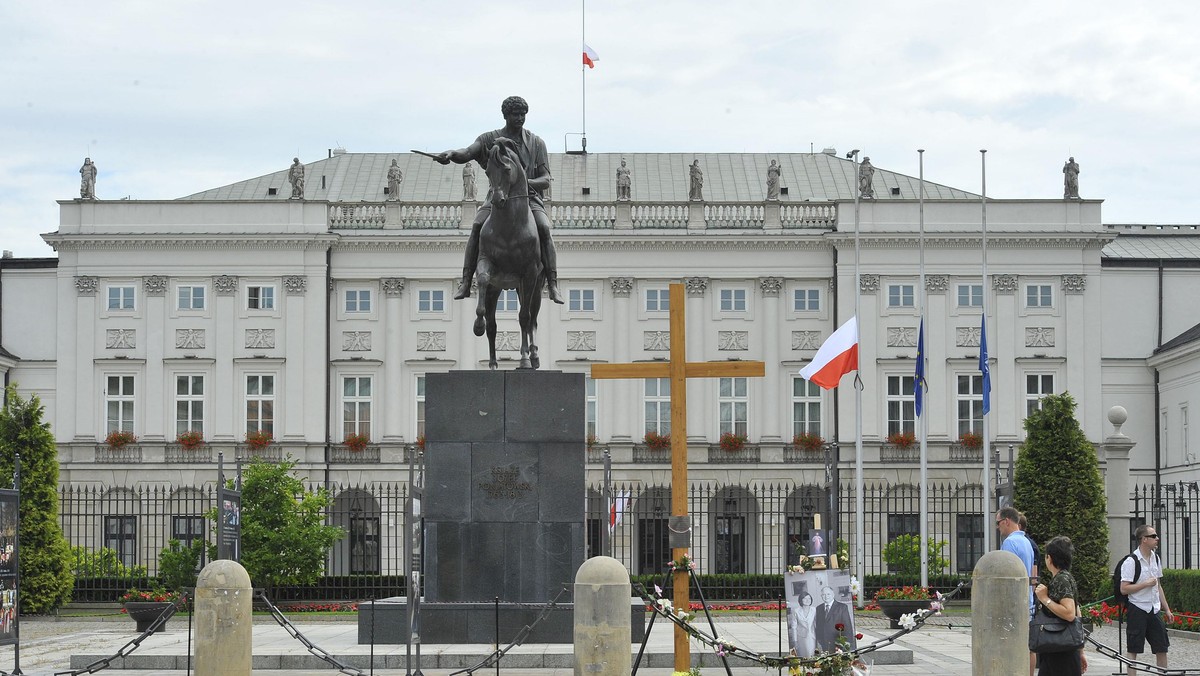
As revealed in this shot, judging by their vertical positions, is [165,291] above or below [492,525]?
above

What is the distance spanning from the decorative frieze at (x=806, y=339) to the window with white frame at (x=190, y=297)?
22.8 metres

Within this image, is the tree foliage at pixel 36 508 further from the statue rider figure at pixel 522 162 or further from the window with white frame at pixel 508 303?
the window with white frame at pixel 508 303

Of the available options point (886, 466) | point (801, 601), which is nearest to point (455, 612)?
point (801, 601)

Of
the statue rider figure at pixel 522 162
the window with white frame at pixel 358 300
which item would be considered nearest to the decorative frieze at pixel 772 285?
the window with white frame at pixel 358 300

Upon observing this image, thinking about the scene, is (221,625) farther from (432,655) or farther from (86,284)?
(86,284)

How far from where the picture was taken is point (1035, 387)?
200 feet

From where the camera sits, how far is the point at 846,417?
6016 centimetres

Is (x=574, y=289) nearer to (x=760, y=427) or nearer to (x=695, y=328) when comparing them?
(x=695, y=328)

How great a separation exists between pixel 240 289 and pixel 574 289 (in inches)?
502

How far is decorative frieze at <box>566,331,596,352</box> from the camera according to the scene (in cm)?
6159

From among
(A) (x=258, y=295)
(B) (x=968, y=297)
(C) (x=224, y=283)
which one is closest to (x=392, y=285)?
(A) (x=258, y=295)

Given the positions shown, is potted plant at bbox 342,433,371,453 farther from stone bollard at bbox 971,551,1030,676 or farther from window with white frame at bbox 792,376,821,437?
stone bollard at bbox 971,551,1030,676

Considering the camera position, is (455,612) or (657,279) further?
(657,279)

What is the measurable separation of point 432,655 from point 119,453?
45.2m
